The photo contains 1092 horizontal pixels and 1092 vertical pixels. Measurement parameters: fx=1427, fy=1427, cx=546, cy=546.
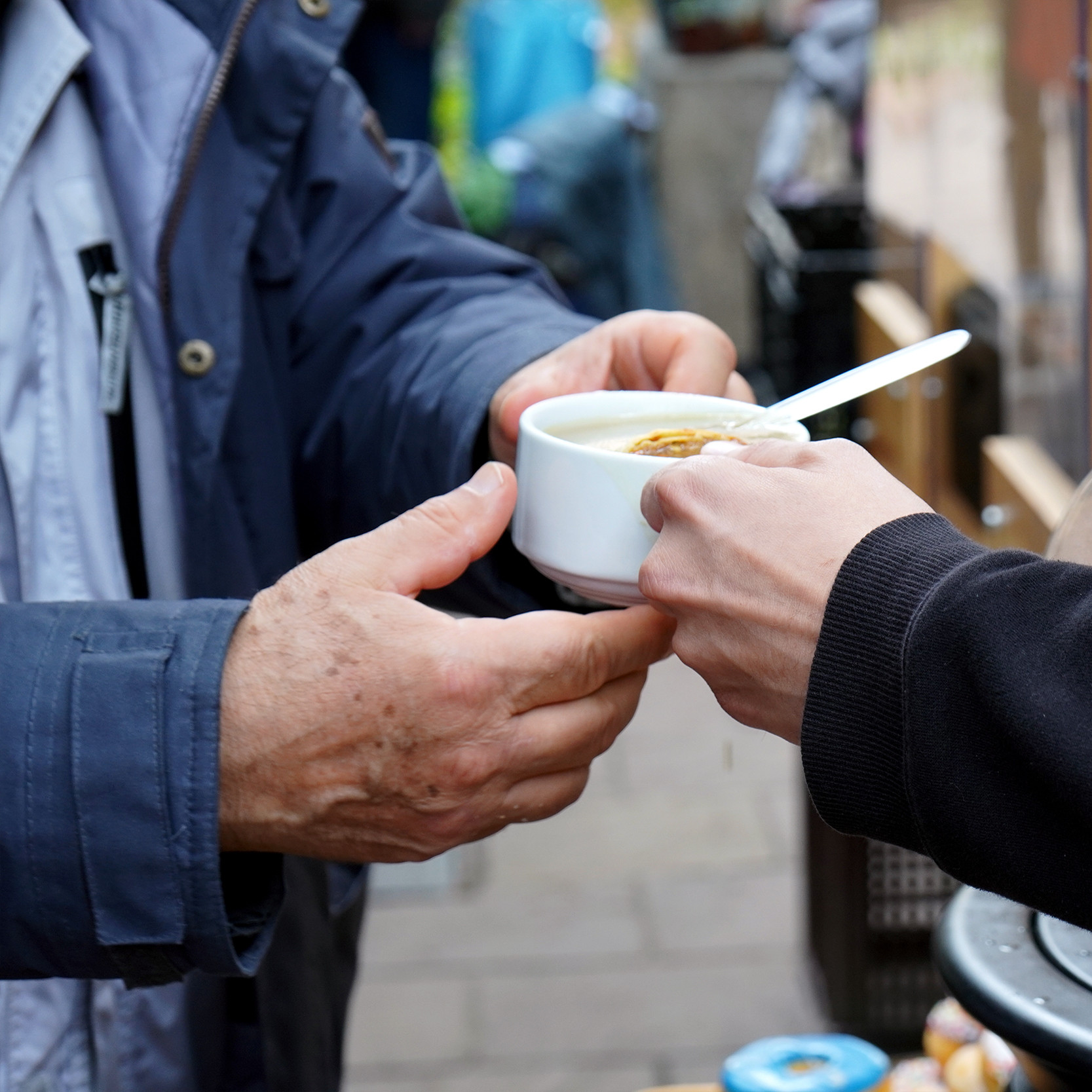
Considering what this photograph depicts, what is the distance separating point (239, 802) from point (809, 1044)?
3.14 ft

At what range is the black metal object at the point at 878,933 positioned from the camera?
296 centimetres

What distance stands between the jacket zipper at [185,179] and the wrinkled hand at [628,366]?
0.38 meters

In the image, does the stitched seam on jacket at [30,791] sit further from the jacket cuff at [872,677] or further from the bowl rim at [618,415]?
the jacket cuff at [872,677]

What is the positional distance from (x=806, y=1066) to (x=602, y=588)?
85 cm

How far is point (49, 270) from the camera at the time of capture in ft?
5.07

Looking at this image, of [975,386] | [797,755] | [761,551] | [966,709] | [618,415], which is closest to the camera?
[966,709]

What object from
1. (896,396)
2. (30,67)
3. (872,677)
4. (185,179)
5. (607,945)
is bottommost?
(607,945)

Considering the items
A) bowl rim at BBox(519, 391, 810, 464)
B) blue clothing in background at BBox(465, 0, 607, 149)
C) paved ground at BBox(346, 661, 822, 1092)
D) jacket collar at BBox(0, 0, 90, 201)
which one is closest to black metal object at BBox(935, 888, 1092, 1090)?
bowl rim at BBox(519, 391, 810, 464)

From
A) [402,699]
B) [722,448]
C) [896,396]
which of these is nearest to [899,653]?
Result: [722,448]

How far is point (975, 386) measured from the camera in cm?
265

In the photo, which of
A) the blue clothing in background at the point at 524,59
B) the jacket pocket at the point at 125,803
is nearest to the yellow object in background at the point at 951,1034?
the jacket pocket at the point at 125,803

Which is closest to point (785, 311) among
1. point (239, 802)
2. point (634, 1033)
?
point (634, 1033)

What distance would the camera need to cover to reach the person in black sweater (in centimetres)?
98

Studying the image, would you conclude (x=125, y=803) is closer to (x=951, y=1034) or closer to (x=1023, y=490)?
(x=951, y=1034)
